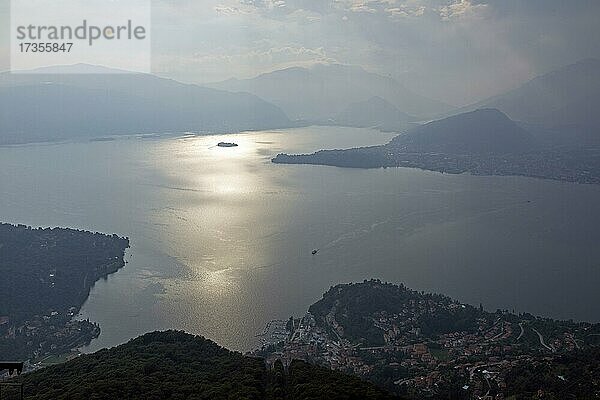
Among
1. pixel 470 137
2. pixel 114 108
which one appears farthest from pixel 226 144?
pixel 470 137

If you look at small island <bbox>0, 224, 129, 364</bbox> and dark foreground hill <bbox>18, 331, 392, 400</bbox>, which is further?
small island <bbox>0, 224, 129, 364</bbox>

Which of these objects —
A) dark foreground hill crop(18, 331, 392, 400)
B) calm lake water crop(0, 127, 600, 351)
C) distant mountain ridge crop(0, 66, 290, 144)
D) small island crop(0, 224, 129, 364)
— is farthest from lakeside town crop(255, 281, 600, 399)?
distant mountain ridge crop(0, 66, 290, 144)

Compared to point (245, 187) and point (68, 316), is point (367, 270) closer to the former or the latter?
point (68, 316)

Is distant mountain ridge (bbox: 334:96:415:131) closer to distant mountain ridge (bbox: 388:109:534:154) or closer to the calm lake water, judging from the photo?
distant mountain ridge (bbox: 388:109:534:154)

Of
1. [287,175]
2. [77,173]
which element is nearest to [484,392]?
[287,175]

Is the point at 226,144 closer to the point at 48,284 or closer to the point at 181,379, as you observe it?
the point at 48,284

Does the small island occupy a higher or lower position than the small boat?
lower

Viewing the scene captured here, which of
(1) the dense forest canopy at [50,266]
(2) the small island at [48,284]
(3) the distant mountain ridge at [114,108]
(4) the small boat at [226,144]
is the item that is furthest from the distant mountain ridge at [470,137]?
(2) the small island at [48,284]
